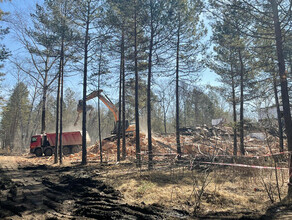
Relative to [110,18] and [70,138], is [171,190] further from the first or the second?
[70,138]

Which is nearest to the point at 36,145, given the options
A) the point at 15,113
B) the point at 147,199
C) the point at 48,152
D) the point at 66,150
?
the point at 48,152

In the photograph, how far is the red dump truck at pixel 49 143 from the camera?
22766mm

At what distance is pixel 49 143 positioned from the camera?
2309 cm

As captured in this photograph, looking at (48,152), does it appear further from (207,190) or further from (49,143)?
(207,190)

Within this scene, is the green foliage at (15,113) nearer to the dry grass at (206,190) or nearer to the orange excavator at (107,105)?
the orange excavator at (107,105)

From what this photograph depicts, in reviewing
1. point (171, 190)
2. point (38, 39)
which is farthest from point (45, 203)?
point (38, 39)

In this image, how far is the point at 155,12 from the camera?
1224 cm

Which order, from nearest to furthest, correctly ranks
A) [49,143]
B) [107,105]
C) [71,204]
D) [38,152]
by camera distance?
1. [71,204]
2. [107,105]
3. [38,152]
4. [49,143]

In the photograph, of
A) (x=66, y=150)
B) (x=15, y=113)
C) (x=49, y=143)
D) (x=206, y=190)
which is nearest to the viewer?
(x=206, y=190)

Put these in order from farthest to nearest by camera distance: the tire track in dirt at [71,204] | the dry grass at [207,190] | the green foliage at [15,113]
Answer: the green foliage at [15,113], the dry grass at [207,190], the tire track in dirt at [71,204]

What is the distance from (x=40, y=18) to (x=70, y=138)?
496 inches

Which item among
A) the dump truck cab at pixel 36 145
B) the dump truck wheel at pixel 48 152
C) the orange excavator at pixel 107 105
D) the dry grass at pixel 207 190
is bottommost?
the dry grass at pixel 207 190

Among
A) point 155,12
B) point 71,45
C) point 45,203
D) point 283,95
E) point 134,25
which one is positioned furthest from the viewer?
point 71,45

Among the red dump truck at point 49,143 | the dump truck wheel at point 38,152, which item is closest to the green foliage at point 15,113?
the red dump truck at point 49,143
